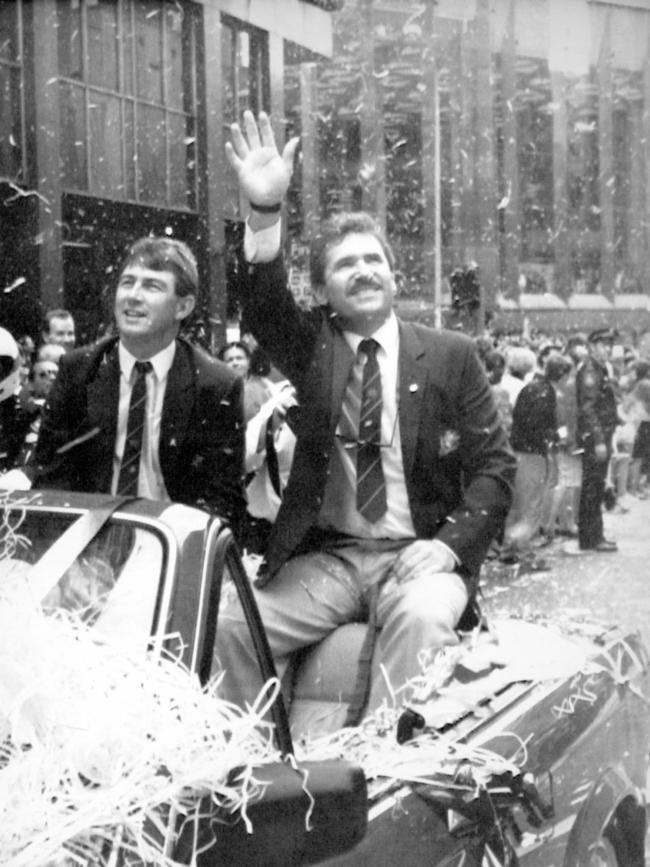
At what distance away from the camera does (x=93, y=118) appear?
9.62 metres

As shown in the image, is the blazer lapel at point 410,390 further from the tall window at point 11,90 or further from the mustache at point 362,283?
the tall window at point 11,90

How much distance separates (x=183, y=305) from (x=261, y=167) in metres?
0.41

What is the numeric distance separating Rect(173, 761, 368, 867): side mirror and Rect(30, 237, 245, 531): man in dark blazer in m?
1.68

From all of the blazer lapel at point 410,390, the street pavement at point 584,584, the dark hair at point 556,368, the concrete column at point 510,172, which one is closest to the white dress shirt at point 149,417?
the blazer lapel at point 410,390

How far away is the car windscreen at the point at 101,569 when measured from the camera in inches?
88.7

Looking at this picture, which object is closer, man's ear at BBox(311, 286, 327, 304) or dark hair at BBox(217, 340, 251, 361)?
man's ear at BBox(311, 286, 327, 304)

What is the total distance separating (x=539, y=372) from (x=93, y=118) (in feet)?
12.2

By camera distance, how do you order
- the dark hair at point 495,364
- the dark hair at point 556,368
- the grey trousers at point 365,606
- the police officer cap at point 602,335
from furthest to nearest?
1. the police officer cap at point 602,335
2. the dark hair at point 556,368
3. the dark hair at point 495,364
4. the grey trousers at point 365,606

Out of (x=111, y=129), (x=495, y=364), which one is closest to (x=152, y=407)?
(x=495, y=364)

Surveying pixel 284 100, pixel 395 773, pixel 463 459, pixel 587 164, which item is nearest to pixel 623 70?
pixel 284 100

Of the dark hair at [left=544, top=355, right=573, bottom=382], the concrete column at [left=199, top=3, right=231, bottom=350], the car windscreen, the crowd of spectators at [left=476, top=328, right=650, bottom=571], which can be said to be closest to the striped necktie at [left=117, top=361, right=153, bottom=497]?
the car windscreen

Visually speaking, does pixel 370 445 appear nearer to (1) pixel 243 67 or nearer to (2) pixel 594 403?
(1) pixel 243 67

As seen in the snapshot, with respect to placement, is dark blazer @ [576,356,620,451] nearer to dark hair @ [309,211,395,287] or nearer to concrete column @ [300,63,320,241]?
concrete column @ [300,63,320,241]

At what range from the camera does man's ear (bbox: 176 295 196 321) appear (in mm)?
3635
